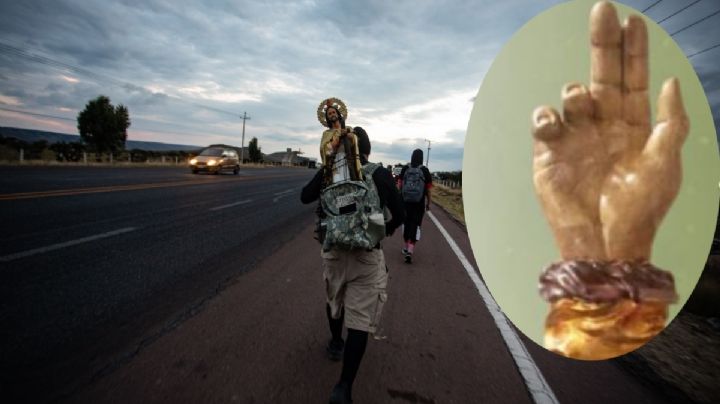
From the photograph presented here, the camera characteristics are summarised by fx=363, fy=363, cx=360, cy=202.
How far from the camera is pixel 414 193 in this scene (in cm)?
585

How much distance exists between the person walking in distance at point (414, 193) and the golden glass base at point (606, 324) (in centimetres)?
530

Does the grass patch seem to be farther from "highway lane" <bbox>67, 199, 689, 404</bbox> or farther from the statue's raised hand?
the statue's raised hand

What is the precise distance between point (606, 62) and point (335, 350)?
2682 millimetres

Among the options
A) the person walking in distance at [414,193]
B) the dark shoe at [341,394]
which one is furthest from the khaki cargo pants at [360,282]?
the person walking in distance at [414,193]

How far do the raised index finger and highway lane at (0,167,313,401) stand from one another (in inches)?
115

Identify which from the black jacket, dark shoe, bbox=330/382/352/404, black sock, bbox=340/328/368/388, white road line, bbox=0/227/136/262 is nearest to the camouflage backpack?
the black jacket

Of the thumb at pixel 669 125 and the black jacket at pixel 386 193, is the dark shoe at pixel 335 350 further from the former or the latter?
the thumb at pixel 669 125

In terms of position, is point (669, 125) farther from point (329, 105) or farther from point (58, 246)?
point (58, 246)

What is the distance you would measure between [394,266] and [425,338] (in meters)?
2.45

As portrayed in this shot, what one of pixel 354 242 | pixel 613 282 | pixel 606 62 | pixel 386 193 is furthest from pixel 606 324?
pixel 386 193

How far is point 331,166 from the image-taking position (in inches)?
83.8

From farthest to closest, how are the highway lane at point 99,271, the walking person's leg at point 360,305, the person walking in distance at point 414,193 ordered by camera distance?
the person walking in distance at point 414,193, the highway lane at point 99,271, the walking person's leg at point 360,305

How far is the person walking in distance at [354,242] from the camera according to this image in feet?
6.81

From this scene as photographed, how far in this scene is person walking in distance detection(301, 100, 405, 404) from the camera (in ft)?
6.81
